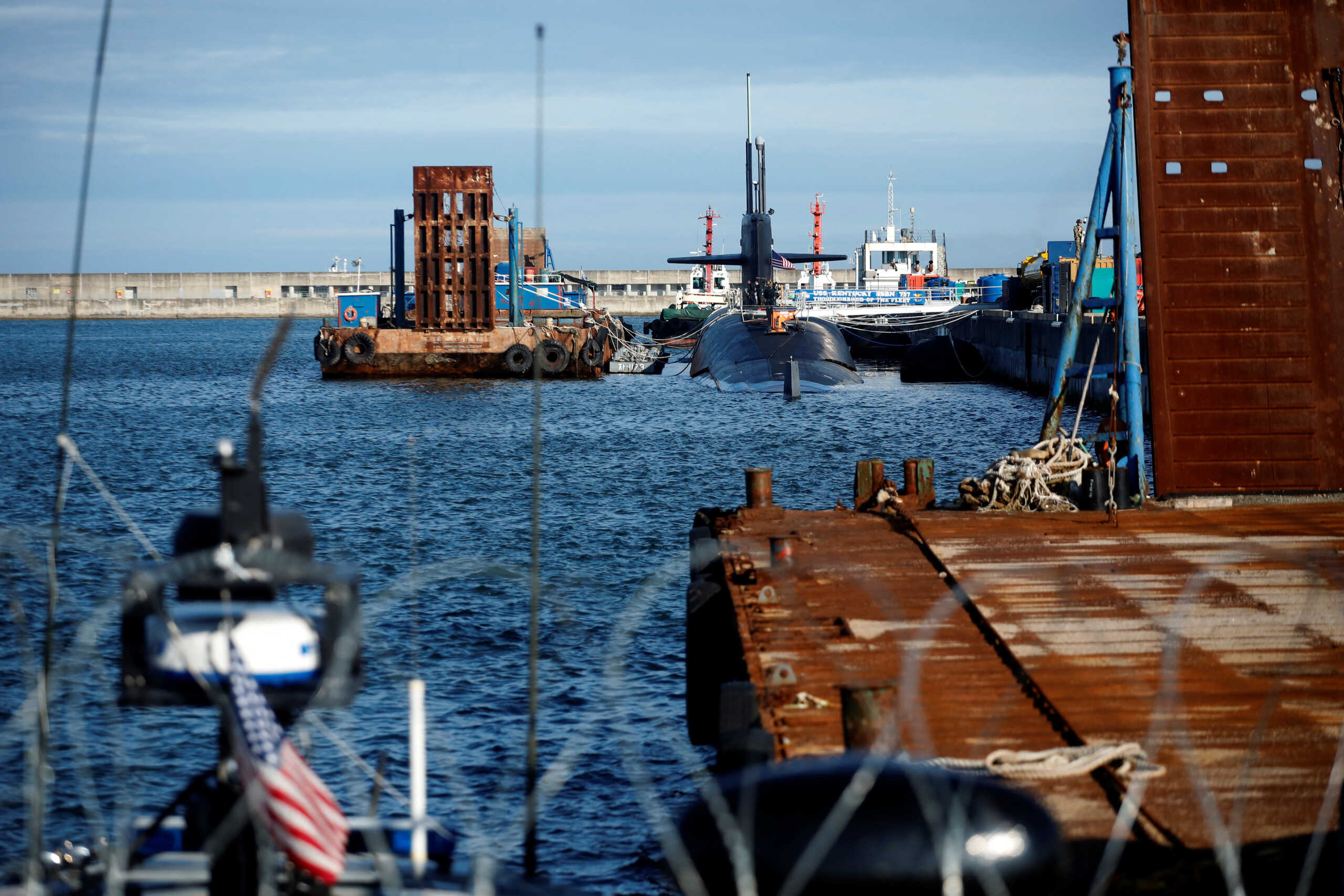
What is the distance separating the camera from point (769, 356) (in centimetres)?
5188

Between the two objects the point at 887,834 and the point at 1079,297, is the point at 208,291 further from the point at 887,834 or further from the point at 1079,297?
the point at 887,834

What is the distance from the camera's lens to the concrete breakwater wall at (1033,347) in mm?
39188

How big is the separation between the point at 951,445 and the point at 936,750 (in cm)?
2613

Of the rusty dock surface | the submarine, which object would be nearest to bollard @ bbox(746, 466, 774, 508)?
the rusty dock surface

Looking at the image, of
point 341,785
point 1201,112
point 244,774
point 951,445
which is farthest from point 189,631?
point 951,445

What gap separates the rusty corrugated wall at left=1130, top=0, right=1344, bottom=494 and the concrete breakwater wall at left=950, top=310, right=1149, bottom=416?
16.2 m

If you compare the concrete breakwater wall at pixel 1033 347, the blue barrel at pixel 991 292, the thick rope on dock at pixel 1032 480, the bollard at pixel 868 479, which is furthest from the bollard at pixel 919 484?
the blue barrel at pixel 991 292

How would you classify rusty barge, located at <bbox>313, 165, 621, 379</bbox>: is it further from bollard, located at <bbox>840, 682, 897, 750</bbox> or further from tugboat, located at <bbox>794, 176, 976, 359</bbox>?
bollard, located at <bbox>840, 682, 897, 750</bbox>

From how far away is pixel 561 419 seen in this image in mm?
40906

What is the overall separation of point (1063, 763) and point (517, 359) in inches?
1928

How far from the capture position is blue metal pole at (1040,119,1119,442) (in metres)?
13.5

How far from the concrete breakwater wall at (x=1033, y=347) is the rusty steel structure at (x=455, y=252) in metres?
21.8

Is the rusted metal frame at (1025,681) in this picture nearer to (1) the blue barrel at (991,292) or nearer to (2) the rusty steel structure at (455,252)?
(2) the rusty steel structure at (455,252)

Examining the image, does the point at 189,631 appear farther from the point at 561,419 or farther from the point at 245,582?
the point at 561,419
